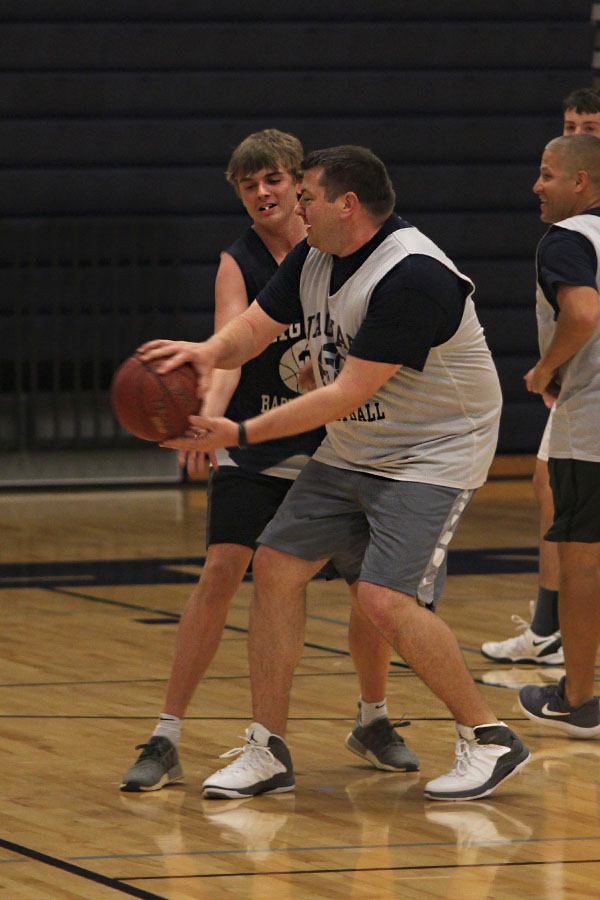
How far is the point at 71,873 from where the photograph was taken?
2721mm

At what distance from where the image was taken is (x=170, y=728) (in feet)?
11.3

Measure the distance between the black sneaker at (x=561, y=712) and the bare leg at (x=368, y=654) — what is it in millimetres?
454

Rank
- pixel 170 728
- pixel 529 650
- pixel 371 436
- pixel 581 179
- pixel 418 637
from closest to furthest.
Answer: pixel 418 637 → pixel 371 436 → pixel 170 728 → pixel 581 179 → pixel 529 650

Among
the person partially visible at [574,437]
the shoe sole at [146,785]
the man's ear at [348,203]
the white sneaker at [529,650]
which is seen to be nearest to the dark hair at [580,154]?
the person partially visible at [574,437]

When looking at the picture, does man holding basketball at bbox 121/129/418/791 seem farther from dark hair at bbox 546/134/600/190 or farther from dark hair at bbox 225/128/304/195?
dark hair at bbox 546/134/600/190

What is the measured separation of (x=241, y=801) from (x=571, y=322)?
1.33 meters

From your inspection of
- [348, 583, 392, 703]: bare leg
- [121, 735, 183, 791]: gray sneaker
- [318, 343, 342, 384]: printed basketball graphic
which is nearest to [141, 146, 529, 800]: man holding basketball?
[318, 343, 342, 384]: printed basketball graphic

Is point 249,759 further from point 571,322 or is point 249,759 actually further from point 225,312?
point 571,322

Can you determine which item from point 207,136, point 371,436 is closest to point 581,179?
point 371,436

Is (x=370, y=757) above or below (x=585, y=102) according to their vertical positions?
below

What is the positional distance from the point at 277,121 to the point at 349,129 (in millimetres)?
451

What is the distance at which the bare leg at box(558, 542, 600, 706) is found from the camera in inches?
151

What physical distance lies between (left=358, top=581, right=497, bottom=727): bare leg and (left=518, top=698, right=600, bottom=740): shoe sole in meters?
0.73

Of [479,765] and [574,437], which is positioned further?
[574,437]
